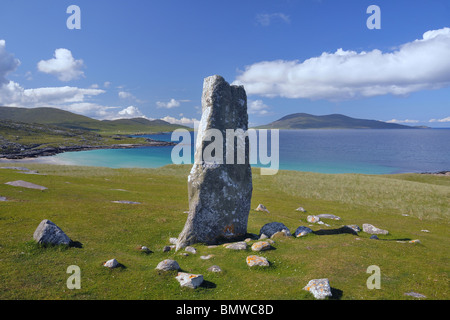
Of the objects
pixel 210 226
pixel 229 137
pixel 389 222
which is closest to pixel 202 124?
pixel 229 137

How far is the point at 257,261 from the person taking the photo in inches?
667

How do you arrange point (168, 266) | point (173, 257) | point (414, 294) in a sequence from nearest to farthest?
point (414, 294) → point (168, 266) → point (173, 257)

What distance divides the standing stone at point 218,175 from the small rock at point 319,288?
32.4 feet

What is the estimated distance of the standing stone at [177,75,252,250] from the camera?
2164 centimetres

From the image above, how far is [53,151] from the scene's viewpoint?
543ft

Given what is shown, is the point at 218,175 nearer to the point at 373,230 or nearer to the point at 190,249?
the point at 190,249

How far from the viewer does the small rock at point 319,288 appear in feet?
41.3

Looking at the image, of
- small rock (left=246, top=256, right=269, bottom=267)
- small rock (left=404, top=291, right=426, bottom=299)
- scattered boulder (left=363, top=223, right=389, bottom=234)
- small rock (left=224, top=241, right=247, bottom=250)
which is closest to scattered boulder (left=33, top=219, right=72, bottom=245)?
small rock (left=224, top=241, right=247, bottom=250)

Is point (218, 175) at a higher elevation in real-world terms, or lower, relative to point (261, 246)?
higher

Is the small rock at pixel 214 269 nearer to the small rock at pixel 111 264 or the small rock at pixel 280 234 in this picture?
the small rock at pixel 111 264

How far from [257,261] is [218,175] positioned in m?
7.71

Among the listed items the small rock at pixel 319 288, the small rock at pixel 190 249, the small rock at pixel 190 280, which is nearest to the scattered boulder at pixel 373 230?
the small rock at pixel 319 288

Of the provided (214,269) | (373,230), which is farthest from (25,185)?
(373,230)
